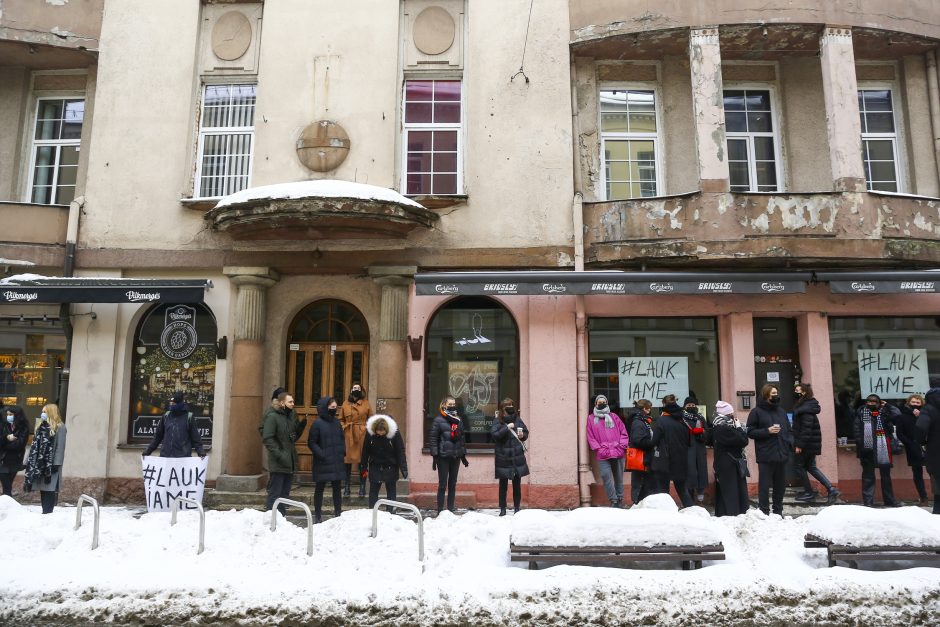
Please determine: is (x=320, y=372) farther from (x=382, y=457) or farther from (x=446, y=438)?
(x=446, y=438)

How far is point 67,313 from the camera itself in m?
11.7

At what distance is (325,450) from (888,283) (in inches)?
363

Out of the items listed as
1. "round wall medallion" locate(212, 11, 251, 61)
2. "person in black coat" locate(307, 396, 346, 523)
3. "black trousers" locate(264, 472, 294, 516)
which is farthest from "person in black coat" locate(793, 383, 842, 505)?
"round wall medallion" locate(212, 11, 251, 61)

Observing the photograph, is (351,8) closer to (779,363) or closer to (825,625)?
(779,363)

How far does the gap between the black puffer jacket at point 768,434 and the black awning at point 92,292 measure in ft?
29.2

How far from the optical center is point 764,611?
19.5 feet

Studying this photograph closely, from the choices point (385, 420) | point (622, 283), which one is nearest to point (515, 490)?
point (385, 420)

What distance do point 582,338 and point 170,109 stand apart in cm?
861

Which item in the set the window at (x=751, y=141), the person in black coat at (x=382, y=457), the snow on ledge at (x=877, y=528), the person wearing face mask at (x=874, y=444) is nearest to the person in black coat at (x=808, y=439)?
the person wearing face mask at (x=874, y=444)

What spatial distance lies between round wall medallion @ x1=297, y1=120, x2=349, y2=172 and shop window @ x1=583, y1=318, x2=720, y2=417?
17.8 feet

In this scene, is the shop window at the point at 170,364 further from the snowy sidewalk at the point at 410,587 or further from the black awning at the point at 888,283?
the black awning at the point at 888,283

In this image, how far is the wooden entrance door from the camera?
1204 centimetres

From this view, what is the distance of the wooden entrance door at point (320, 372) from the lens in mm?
12039

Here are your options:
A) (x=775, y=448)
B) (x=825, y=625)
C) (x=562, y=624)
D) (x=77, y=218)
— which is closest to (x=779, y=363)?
(x=775, y=448)
